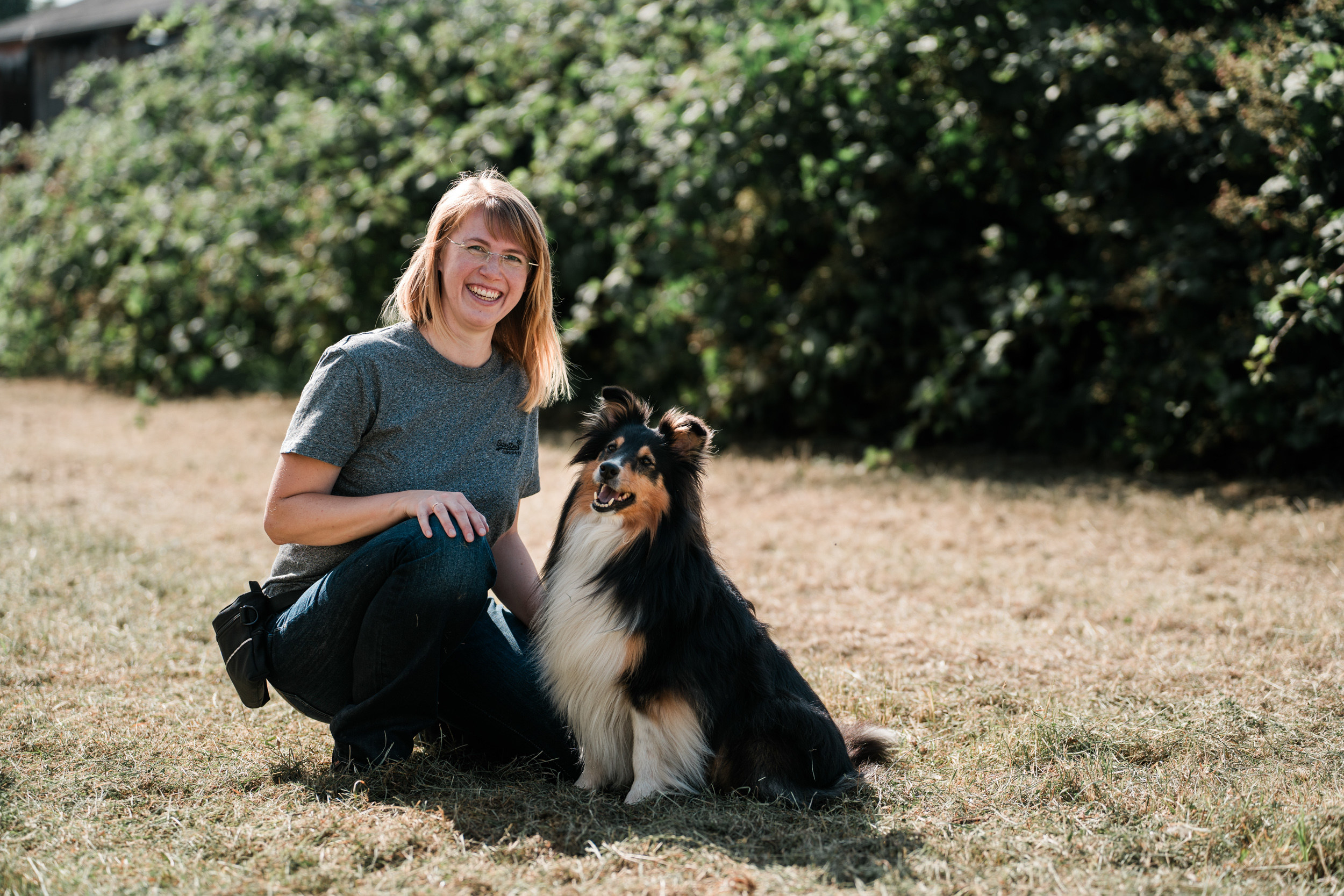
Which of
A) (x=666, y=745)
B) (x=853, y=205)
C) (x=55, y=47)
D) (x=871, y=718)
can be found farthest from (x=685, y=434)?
(x=55, y=47)

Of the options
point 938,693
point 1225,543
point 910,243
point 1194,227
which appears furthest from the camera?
point 910,243

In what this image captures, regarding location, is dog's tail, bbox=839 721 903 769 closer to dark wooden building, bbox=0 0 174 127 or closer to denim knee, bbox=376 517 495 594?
denim knee, bbox=376 517 495 594

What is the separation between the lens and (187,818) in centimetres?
250

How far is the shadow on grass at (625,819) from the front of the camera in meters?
2.38

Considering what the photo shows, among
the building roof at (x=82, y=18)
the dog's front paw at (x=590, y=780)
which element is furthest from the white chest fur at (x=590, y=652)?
the building roof at (x=82, y=18)

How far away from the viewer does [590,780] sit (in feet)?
9.13

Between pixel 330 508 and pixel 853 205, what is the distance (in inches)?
207

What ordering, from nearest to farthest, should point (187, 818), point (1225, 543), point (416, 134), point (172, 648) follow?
point (187, 818)
point (172, 648)
point (1225, 543)
point (416, 134)

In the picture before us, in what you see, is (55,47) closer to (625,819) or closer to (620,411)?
(620,411)

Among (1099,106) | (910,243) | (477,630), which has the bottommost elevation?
(477,630)

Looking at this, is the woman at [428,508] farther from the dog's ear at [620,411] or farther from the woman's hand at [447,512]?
the dog's ear at [620,411]

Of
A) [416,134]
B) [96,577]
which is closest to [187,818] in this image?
[96,577]

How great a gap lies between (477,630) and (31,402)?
9.54 m

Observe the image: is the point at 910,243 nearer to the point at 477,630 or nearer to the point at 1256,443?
the point at 1256,443
